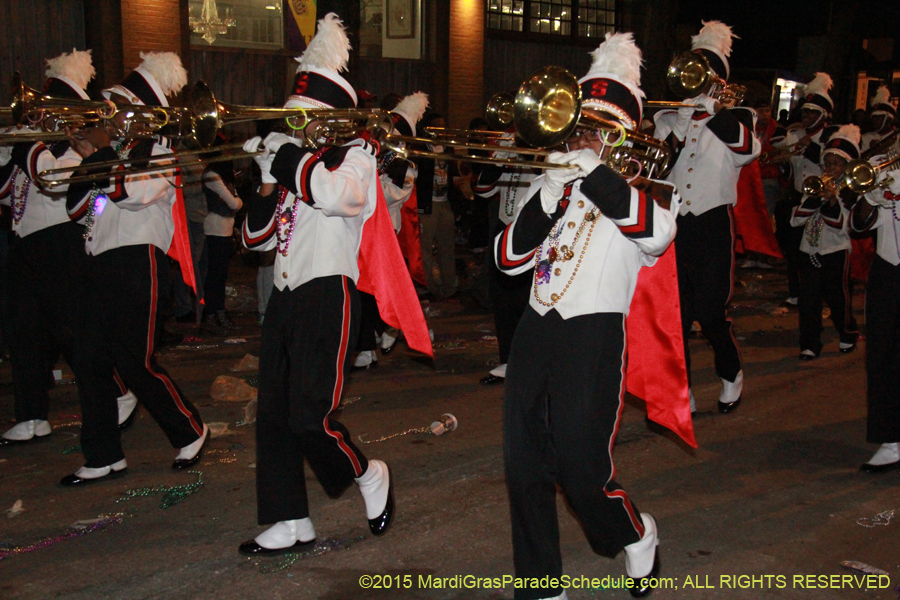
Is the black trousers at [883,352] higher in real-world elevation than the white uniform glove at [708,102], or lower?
lower

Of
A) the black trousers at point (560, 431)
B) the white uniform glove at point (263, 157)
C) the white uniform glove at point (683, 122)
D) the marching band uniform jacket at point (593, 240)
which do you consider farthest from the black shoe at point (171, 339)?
the black trousers at point (560, 431)

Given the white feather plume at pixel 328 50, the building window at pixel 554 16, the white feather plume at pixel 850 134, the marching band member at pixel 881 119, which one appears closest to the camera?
the white feather plume at pixel 328 50

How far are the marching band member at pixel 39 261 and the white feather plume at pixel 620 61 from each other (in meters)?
3.02

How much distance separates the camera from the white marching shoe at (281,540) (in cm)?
400

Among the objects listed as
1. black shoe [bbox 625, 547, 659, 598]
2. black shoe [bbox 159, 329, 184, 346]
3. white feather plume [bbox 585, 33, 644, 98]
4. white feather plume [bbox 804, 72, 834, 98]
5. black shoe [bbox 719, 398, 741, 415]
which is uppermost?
white feather plume [bbox 804, 72, 834, 98]

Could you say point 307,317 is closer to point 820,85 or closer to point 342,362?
point 342,362

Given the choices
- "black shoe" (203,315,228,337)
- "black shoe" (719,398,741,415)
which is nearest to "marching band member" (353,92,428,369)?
"black shoe" (203,315,228,337)

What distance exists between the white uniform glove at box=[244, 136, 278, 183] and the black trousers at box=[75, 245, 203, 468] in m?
1.27

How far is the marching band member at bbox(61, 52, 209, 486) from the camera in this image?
4773mm

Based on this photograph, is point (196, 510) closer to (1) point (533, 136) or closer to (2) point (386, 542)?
(2) point (386, 542)

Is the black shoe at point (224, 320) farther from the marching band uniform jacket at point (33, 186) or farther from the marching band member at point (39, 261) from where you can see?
the marching band uniform jacket at point (33, 186)

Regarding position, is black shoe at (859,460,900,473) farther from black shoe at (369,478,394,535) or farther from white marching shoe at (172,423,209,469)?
white marching shoe at (172,423,209,469)

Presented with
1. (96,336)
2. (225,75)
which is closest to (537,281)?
(96,336)

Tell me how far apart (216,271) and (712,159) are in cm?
533
